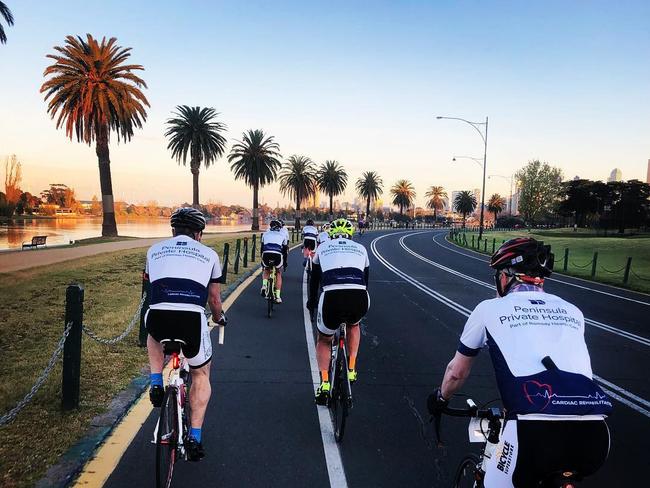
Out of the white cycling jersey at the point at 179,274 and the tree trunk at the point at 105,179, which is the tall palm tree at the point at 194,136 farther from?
the white cycling jersey at the point at 179,274

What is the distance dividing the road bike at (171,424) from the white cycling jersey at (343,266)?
5.83 feet

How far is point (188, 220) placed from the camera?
3.87m

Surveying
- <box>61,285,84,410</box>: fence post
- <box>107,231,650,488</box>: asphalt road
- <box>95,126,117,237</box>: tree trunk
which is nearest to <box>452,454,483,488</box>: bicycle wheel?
<box>107,231,650,488</box>: asphalt road

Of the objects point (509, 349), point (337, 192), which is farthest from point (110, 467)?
point (337, 192)

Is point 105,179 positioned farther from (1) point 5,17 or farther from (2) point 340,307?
(2) point 340,307

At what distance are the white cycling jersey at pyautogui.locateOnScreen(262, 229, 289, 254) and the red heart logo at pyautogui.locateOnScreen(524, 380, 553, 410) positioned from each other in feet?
26.9

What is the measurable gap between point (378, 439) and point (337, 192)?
271 ft

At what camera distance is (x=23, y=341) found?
7.54m

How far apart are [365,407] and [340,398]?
0.93m

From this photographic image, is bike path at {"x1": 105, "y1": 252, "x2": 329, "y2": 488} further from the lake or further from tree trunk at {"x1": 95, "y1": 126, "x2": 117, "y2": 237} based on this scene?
the lake

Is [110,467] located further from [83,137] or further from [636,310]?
[83,137]

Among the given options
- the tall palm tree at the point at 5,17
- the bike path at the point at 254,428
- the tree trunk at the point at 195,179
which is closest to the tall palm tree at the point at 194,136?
the tree trunk at the point at 195,179

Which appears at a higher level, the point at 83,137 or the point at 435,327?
the point at 83,137

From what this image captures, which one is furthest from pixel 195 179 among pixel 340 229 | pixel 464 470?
pixel 464 470
